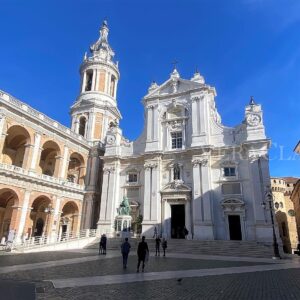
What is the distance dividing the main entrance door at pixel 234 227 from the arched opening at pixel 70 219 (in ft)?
58.3

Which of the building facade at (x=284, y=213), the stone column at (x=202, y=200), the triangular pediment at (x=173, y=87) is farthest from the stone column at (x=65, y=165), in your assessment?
the building facade at (x=284, y=213)

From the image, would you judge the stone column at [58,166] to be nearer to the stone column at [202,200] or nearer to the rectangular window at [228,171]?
the stone column at [202,200]

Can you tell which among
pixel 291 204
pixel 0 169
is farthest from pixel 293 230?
pixel 0 169

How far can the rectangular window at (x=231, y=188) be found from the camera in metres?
28.5

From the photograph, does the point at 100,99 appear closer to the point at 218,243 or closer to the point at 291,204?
the point at 218,243

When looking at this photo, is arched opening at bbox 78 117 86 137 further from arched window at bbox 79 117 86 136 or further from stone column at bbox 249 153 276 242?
stone column at bbox 249 153 276 242

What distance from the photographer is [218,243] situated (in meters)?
23.6

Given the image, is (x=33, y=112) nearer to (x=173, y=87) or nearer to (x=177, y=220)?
(x=173, y=87)

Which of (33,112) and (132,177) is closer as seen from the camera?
(33,112)

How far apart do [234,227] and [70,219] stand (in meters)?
19.2

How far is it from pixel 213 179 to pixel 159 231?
807 centimetres

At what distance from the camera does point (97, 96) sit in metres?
41.4

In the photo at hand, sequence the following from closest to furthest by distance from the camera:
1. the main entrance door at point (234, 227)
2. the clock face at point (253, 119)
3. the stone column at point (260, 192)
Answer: the stone column at point (260, 192)
the main entrance door at point (234, 227)
the clock face at point (253, 119)

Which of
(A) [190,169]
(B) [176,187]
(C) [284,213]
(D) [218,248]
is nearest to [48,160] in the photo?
(B) [176,187]
